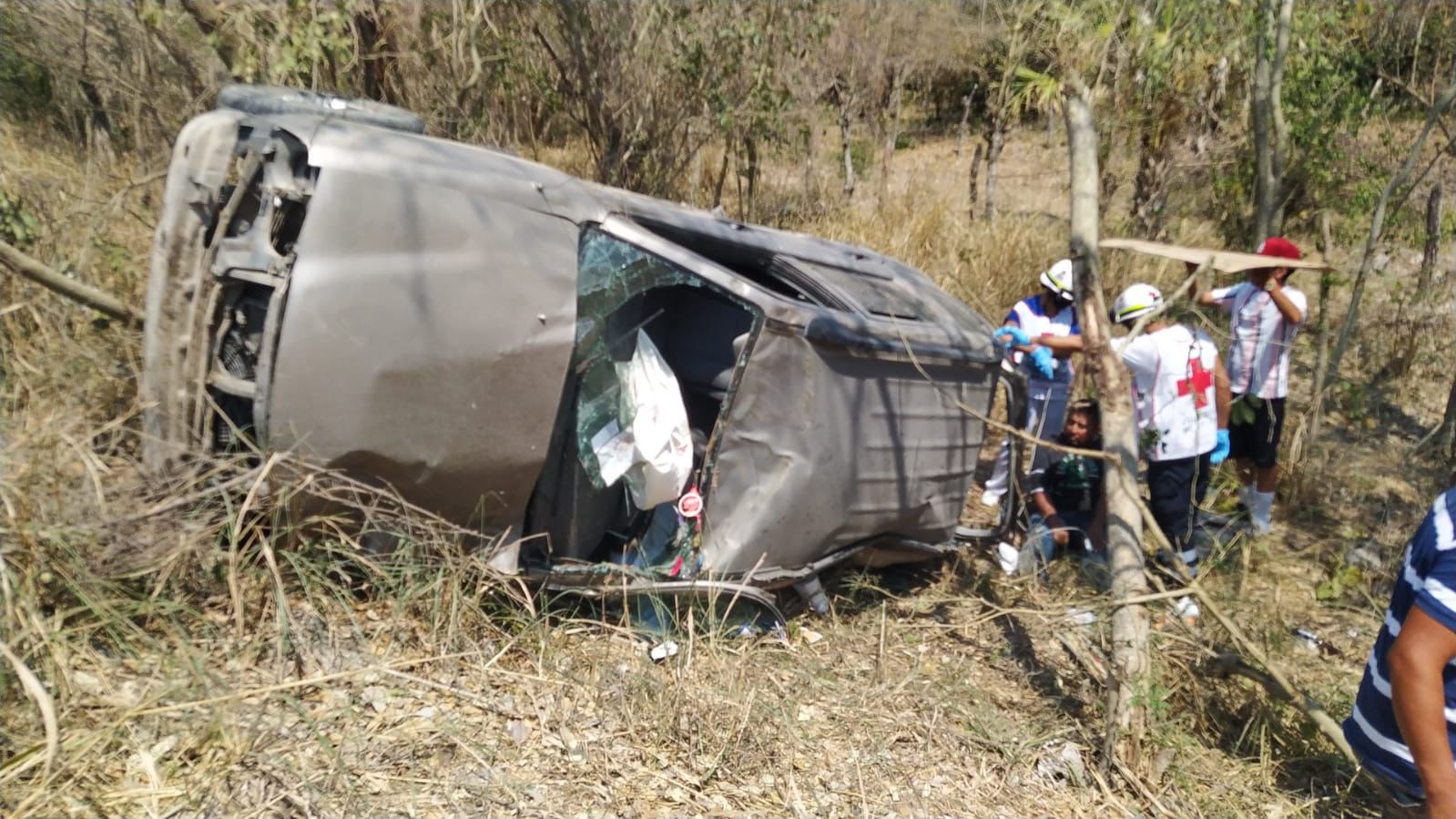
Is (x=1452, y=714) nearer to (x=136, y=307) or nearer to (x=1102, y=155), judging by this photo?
(x=136, y=307)

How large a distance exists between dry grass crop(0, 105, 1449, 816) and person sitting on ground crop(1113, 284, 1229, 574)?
726 mm

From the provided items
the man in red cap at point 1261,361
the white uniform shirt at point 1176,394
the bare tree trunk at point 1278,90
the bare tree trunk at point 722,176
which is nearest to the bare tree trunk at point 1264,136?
the bare tree trunk at point 1278,90

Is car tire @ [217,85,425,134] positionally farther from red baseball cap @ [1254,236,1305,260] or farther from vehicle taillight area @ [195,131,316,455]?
red baseball cap @ [1254,236,1305,260]

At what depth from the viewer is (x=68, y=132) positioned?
21.7ft

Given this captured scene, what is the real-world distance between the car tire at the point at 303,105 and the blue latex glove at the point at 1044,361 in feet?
11.0

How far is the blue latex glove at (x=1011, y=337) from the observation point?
4449 mm

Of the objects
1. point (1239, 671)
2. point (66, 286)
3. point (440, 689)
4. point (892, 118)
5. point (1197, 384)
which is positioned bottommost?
point (1239, 671)

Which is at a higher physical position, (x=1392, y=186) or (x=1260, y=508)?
(x=1392, y=186)

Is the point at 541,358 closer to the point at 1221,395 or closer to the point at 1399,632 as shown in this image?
the point at 1399,632

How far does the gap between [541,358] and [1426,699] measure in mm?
2485

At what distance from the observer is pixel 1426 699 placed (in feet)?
6.83

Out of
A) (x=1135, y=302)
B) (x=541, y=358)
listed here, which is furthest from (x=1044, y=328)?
(x=541, y=358)

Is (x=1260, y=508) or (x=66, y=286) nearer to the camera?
(x=66, y=286)

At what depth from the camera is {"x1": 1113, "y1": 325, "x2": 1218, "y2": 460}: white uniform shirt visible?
4.52 meters
